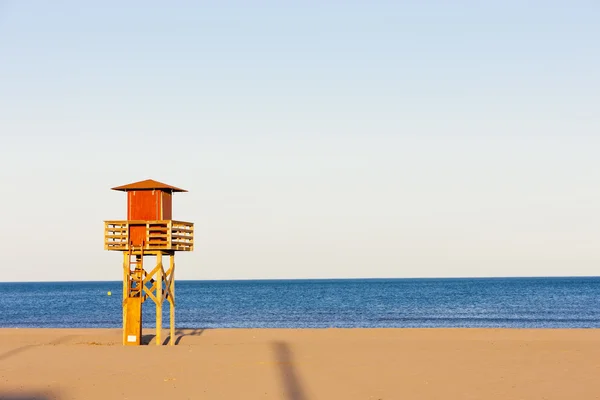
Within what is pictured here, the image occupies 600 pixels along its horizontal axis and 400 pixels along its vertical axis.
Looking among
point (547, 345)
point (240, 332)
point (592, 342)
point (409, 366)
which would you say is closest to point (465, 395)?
point (409, 366)

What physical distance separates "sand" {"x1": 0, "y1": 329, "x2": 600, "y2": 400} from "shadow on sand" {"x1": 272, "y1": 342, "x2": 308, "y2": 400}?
1.1 inches

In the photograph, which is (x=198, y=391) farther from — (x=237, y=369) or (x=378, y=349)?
(x=378, y=349)

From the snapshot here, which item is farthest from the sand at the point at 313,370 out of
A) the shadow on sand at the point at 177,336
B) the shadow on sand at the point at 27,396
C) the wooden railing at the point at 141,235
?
the wooden railing at the point at 141,235

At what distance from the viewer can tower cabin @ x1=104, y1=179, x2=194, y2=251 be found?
28906 millimetres

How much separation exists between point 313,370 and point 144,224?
11028mm

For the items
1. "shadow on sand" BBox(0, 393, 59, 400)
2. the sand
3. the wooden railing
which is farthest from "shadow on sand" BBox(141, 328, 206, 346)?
"shadow on sand" BBox(0, 393, 59, 400)

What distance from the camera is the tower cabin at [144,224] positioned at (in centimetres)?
2891

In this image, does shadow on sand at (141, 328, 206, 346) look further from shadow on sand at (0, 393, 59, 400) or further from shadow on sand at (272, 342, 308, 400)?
shadow on sand at (0, 393, 59, 400)

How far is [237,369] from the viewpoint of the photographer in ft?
71.0

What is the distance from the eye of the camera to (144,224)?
95.2 ft

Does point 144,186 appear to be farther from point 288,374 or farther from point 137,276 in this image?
point 288,374

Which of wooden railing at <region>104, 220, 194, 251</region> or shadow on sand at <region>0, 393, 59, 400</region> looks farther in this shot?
wooden railing at <region>104, 220, 194, 251</region>

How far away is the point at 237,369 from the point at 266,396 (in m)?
4.23

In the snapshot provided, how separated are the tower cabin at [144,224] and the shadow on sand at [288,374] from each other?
647cm
